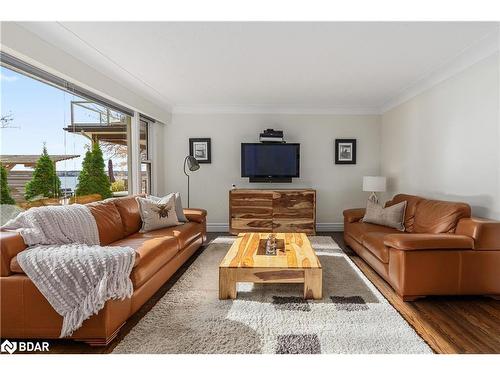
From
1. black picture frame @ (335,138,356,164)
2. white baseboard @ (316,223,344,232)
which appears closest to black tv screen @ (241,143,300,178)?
black picture frame @ (335,138,356,164)

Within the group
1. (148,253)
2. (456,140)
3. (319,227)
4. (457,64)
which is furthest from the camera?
(319,227)

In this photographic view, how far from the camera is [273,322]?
2.28 m

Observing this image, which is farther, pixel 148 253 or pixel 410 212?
pixel 410 212

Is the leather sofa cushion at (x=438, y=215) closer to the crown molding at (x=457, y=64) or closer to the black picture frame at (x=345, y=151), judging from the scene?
the crown molding at (x=457, y=64)

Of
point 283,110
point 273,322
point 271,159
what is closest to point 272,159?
point 271,159

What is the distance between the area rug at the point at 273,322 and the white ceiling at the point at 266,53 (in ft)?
7.53

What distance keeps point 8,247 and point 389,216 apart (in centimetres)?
386

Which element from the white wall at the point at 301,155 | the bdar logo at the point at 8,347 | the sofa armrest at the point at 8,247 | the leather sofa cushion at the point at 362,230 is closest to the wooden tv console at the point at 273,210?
the white wall at the point at 301,155

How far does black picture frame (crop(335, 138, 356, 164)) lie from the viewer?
19.2ft

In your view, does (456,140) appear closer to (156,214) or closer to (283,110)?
(283,110)

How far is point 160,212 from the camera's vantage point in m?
3.81

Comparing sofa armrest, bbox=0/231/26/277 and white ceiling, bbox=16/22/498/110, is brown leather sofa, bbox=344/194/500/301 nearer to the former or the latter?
white ceiling, bbox=16/22/498/110

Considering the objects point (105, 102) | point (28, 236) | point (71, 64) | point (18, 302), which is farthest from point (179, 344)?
point (105, 102)
